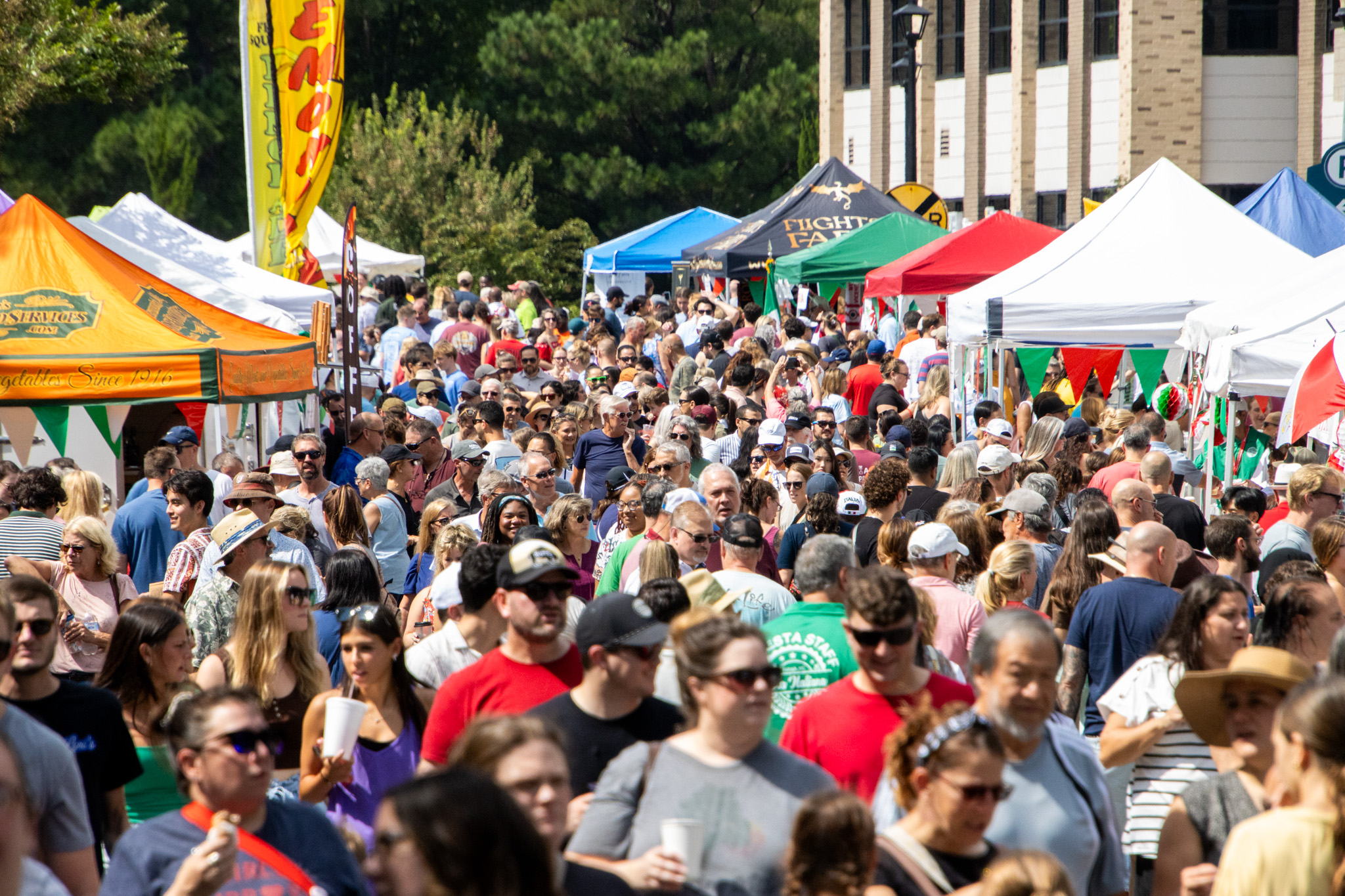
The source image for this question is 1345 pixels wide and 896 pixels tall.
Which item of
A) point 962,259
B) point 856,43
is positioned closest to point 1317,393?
point 962,259

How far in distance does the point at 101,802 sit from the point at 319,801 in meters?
0.67

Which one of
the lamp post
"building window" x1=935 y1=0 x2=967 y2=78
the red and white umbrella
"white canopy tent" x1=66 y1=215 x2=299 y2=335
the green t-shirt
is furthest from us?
"building window" x1=935 y1=0 x2=967 y2=78

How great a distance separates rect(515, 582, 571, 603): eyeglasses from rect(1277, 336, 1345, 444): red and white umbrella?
234 inches

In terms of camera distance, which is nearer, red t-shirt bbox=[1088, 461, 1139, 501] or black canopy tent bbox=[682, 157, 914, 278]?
red t-shirt bbox=[1088, 461, 1139, 501]

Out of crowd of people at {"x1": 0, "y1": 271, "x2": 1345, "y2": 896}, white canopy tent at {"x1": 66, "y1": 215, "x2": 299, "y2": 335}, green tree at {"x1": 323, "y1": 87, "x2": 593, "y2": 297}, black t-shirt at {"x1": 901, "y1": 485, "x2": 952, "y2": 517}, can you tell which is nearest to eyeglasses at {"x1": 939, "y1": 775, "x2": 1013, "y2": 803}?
crowd of people at {"x1": 0, "y1": 271, "x2": 1345, "y2": 896}

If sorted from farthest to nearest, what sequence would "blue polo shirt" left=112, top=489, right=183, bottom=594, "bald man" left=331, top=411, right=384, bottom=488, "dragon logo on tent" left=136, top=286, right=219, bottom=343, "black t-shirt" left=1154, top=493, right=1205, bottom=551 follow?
"bald man" left=331, top=411, right=384, bottom=488 < "dragon logo on tent" left=136, top=286, right=219, bottom=343 < "blue polo shirt" left=112, top=489, right=183, bottom=594 < "black t-shirt" left=1154, top=493, right=1205, bottom=551

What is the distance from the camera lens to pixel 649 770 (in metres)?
3.60

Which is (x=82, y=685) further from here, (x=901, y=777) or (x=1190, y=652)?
(x=1190, y=652)

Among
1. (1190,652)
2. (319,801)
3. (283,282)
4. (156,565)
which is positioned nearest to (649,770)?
(319,801)

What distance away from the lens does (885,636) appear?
422 centimetres

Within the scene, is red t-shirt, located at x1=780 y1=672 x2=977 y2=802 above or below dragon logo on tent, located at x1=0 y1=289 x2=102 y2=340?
below

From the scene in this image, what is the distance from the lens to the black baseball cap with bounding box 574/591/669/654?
4035 millimetres

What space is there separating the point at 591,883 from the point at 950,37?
35.0 m

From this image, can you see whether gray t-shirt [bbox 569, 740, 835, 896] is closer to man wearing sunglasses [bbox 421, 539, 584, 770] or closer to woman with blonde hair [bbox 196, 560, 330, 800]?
man wearing sunglasses [bbox 421, 539, 584, 770]
